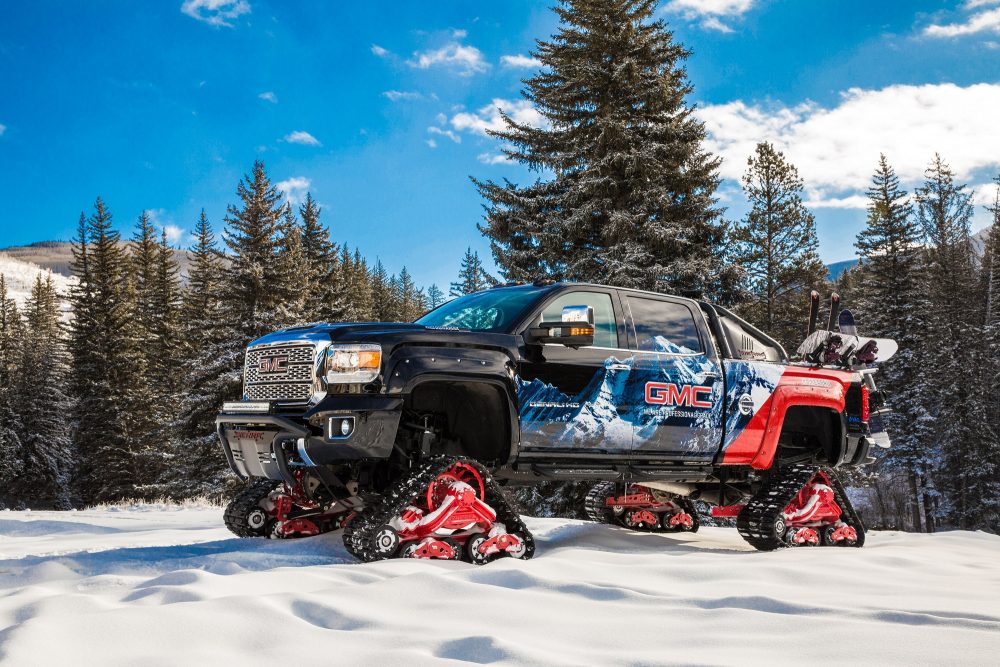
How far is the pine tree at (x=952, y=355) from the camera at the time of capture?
109 feet

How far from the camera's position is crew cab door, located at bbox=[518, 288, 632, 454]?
551 cm

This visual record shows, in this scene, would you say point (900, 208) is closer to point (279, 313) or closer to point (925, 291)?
point (925, 291)

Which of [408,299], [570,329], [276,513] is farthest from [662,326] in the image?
[408,299]

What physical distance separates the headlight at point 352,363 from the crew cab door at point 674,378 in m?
2.15

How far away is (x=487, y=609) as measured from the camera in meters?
3.38

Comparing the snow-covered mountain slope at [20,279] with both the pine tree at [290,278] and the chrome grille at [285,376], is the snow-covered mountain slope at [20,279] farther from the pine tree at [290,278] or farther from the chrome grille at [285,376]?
the chrome grille at [285,376]

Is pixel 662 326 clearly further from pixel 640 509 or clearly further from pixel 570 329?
pixel 640 509

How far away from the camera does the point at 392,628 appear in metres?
3.03

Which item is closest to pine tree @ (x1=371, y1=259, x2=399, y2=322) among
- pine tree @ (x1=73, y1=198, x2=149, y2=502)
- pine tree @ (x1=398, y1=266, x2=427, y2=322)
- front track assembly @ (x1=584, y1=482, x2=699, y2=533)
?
pine tree @ (x1=398, y1=266, x2=427, y2=322)

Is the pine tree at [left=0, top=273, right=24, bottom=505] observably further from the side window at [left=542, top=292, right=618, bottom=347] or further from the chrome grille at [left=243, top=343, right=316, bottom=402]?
the side window at [left=542, top=292, right=618, bottom=347]

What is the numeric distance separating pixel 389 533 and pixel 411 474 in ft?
1.32

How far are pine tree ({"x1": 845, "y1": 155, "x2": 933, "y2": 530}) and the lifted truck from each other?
30.5m

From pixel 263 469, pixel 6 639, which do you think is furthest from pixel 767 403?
pixel 6 639

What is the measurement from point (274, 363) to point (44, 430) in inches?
1978
